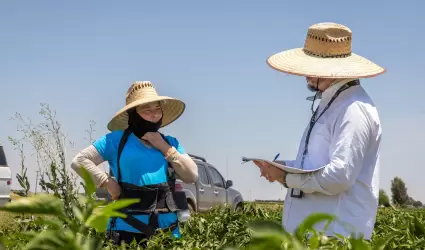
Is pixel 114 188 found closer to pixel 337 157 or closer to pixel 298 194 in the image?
pixel 298 194

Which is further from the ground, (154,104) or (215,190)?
(154,104)

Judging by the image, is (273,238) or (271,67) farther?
(271,67)

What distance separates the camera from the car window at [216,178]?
19.3 meters

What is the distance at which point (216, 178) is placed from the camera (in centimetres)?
1964

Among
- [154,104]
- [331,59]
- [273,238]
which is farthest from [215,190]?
[273,238]

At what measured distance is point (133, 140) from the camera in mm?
4930

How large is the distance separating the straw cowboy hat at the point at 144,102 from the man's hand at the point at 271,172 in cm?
155

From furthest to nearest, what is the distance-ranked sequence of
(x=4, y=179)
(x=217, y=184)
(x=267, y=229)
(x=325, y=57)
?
1. (x=4, y=179)
2. (x=217, y=184)
3. (x=325, y=57)
4. (x=267, y=229)

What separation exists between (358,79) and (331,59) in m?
0.21

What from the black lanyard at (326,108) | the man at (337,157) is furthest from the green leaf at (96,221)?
the black lanyard at (326,108)

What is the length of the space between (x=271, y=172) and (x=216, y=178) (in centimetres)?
1590

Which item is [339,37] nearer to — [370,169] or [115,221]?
[370,169]

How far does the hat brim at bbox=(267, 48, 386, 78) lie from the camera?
12.9 feet

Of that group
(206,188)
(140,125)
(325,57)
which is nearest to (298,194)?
(325,57)
